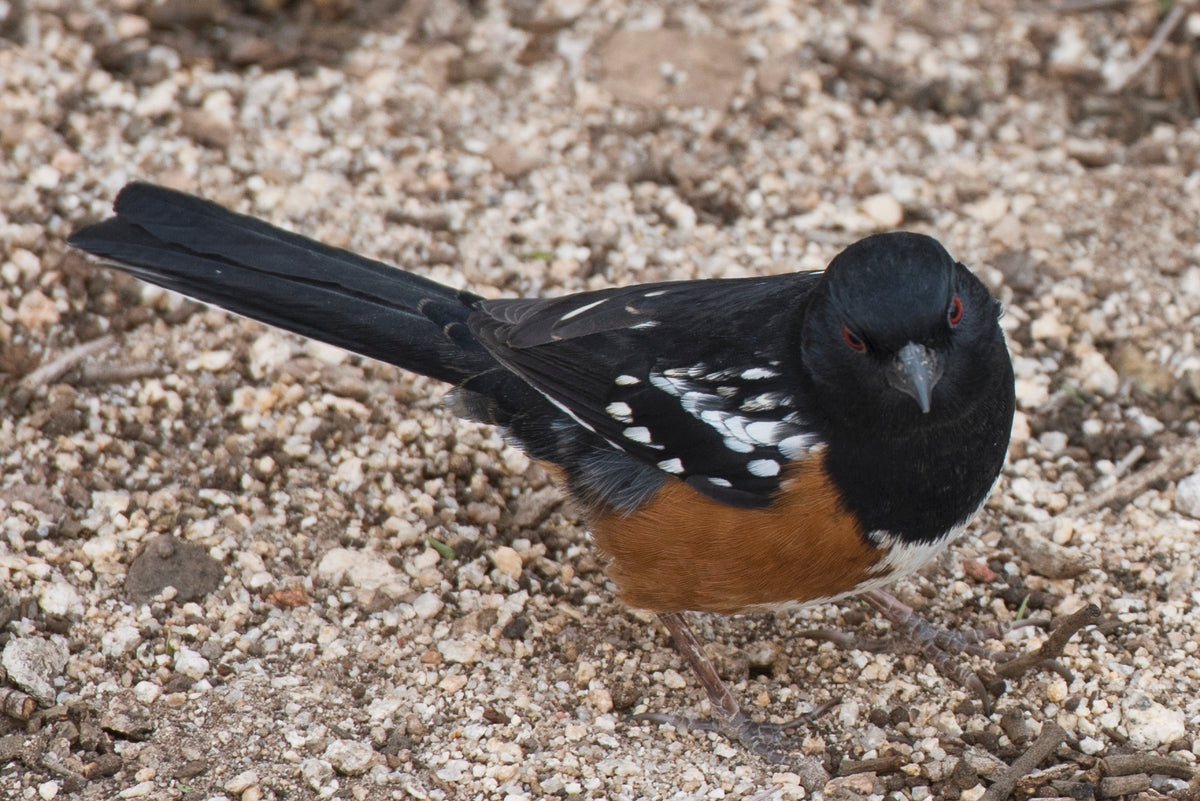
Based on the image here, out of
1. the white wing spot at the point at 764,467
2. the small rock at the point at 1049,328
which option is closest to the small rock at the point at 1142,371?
the small rock at the point at 1049,328

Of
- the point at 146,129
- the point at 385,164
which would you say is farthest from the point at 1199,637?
the point at 146,129

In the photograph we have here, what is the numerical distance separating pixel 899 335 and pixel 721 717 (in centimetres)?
107

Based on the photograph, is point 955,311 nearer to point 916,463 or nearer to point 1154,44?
point 916,463

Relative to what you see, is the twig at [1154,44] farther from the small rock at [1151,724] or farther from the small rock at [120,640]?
the small rock at [120,640]

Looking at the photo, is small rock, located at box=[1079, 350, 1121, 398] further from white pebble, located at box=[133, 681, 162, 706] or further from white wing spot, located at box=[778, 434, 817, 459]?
white pebble, located at box=[133, 681, 162, 706]

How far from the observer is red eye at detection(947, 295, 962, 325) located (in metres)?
2.75

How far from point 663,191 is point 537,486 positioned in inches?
46.9

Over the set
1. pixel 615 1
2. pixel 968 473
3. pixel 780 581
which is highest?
pixel 615 1

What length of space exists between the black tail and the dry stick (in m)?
1.52

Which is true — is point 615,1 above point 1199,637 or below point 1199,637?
above

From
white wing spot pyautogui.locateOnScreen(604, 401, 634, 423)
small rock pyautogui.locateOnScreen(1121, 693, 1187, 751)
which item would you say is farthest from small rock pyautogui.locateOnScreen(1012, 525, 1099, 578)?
white wing spot pyautogui.locateOnScreen(604, 401, 634, 423)

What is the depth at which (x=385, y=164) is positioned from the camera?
177 inches

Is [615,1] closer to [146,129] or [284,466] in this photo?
[146,129]

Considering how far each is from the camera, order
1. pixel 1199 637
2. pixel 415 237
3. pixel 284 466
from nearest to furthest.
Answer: pixel 1199 637 < pixel 284 466 < pixel 415 237
